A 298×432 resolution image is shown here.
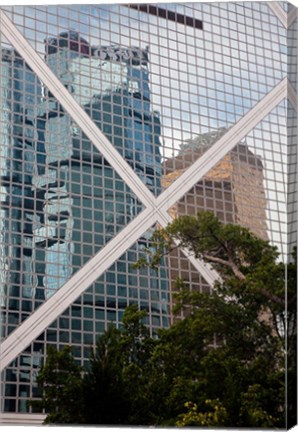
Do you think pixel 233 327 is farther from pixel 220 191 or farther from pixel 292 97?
pixel 292 97

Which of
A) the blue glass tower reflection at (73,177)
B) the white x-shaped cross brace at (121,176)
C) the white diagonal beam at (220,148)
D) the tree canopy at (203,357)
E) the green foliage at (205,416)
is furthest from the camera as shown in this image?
the white diagonal beam at (220,148)

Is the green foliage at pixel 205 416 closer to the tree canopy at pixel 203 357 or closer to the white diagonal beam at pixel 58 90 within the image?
the tree canopy at pixel 203 357

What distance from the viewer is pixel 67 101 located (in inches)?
563

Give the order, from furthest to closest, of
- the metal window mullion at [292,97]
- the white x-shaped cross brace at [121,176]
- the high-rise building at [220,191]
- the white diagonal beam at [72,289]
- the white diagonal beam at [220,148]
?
the white diagonal beam at [220,148]
the metal window mullion at [292,97]
the high-rise building at [220,191]
the white x-shaped cross brace at [121,176]
the white diagonal beam at [72,289]

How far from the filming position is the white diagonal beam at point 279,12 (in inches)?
565

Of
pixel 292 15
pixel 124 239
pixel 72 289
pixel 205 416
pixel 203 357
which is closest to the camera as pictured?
pixel 205 416

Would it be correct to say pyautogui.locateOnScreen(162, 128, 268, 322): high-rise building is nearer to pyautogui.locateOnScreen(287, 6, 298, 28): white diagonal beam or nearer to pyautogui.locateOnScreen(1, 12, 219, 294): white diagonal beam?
pyautogui.locateOnScreen(1, 12, 219, 294): white diagonal beam

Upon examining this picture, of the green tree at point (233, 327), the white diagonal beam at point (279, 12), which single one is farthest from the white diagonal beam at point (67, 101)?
the white diagonal beam at point (279, 12)

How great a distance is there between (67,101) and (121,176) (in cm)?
120

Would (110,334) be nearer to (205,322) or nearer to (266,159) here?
(205,322)

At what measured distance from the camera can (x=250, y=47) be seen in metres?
14.7

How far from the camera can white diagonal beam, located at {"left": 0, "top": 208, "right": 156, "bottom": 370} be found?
13.5 meters

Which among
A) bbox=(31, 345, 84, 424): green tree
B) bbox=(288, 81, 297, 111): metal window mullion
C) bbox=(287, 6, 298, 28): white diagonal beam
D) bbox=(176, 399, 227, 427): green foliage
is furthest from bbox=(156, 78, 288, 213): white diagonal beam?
bbox=(176, 399, 227, 427): green foliage

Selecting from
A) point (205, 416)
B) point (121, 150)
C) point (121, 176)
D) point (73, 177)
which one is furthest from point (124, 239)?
point (205, 416)
